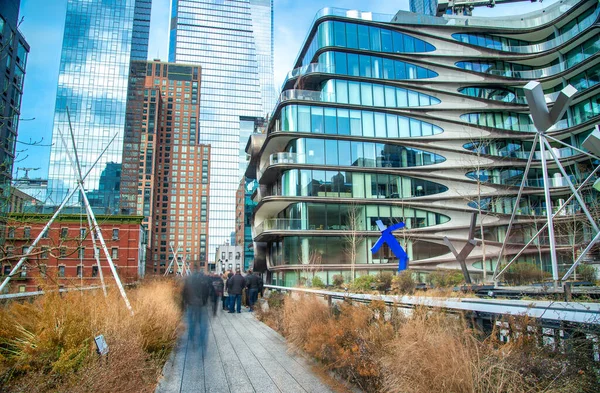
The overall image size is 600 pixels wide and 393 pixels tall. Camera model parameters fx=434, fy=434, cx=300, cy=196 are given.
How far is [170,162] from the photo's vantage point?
161 meters

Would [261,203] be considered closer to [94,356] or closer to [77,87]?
[94,356]

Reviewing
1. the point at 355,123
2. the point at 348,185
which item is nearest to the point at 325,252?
the point at 348,185

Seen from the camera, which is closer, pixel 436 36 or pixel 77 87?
pixel 436 36

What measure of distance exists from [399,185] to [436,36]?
53.1 feet

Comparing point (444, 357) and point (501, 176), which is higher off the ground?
point (501, 176)

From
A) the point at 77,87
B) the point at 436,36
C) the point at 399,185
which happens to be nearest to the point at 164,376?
the point at 399,185

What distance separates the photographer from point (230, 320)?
48.9 feet

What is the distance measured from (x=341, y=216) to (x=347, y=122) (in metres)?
8.29

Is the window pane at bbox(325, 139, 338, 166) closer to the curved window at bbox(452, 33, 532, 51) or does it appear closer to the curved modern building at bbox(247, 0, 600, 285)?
the curved modern building at bbox(247, 0, 600, 285)

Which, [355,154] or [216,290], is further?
[355,154]

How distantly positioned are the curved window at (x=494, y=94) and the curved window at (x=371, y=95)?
17.1 feet

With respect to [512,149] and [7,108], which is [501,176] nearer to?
[512,149]

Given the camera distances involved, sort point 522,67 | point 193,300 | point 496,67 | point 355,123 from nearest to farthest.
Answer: point 193,300
point 355,123
point 496,67
point 522,67

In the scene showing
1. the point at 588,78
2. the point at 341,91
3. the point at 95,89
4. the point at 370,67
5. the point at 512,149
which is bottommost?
the point at 512,149
